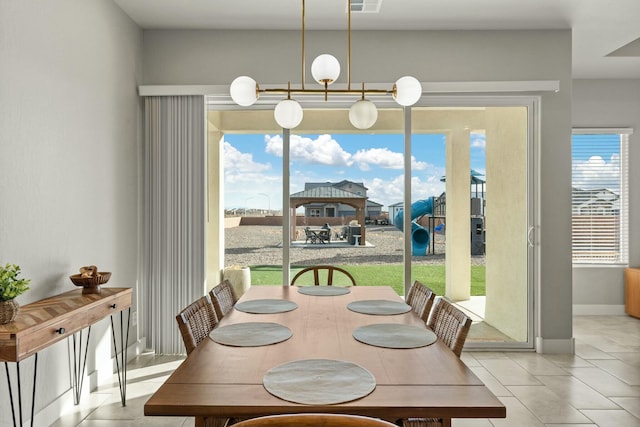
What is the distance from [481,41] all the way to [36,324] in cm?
383

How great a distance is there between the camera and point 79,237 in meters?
2.98

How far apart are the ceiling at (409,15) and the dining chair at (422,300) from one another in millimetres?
2136

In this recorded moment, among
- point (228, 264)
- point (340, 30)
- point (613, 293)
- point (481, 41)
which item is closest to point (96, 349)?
point (228, 264)

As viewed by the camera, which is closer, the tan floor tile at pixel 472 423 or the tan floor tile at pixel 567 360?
the tan floor tile at pixel 472 423

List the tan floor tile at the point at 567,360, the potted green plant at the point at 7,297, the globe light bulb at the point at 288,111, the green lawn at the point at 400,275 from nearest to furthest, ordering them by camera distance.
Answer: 1. the potted green plant at the point at 7,297
2. the globe light bulb at the point at 288,111
3. the tan floor tile at the point at 567,360
4. the green lawn at the point at 400,275

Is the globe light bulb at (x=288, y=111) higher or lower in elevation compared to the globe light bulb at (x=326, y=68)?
lower

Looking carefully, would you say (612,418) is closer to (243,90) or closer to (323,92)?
(323,92)

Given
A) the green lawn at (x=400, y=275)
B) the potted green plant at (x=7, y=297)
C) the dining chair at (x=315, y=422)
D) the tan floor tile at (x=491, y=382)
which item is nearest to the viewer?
the dining chair at (x=315, y=422)

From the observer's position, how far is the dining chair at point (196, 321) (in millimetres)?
1857

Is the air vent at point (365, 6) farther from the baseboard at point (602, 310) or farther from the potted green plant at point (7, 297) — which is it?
the baseboard at point (602, 310)

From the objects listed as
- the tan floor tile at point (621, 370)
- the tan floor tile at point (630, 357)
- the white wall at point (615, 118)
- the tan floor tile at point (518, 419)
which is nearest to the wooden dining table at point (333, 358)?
the tan floor tile at point (518, 419)

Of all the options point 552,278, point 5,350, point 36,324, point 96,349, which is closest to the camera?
point 5,350

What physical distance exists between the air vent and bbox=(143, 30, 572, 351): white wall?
0.42 m

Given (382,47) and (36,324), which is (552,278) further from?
(36,324)
